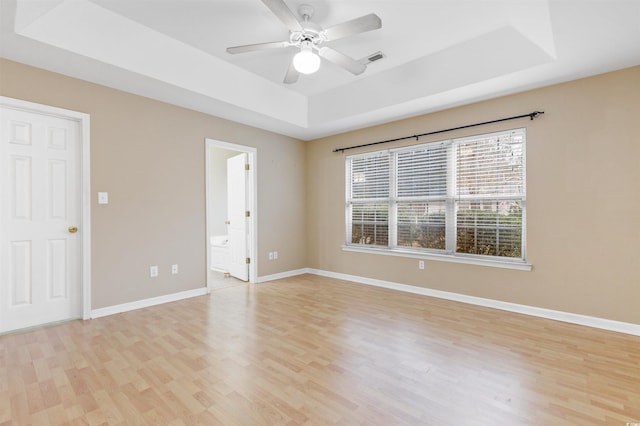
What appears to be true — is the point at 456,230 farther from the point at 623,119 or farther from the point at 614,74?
the point at 614,74

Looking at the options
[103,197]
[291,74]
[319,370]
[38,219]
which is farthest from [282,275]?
[291,74]

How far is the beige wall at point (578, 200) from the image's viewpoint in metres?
2.92

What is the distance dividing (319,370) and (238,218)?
11.4 ft

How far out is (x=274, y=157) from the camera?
5.29 meters

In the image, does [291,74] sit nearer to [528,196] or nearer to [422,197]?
[422,197]

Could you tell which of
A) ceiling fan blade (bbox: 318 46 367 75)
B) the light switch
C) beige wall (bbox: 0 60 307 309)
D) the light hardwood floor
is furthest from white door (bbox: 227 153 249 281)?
ceiling fan blade (bbox: 318 46 367 75)

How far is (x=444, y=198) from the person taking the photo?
13.4 ft

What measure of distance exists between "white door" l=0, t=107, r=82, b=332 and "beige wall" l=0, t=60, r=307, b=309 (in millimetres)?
197

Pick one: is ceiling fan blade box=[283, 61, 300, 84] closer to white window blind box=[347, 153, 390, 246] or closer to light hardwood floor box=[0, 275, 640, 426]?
white window blind box=[347, 153, 390, 246]

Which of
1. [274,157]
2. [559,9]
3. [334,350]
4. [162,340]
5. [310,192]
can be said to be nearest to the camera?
[559,9]

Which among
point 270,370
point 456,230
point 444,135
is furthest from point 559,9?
point 270,370

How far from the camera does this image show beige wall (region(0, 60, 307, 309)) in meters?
3.19

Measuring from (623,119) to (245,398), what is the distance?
421 centimetres

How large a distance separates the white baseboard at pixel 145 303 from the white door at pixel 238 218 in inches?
38.3
